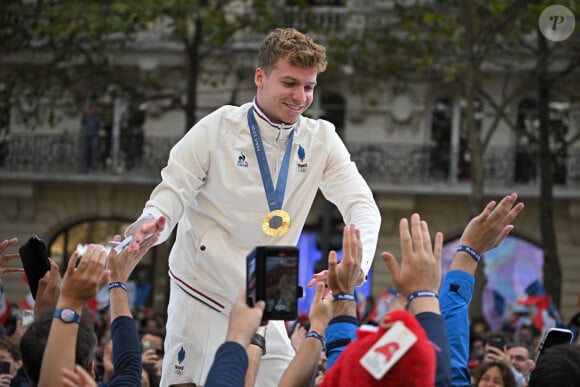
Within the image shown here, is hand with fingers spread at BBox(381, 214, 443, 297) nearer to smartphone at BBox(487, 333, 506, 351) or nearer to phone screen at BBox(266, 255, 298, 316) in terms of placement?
phone screen at BBox(266, 255, 298, 316)

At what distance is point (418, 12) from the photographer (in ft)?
78.7

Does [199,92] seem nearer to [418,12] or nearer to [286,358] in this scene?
[418,12]

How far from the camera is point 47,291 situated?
5602 mm

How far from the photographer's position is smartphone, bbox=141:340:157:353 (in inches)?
390

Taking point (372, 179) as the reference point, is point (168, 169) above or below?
above

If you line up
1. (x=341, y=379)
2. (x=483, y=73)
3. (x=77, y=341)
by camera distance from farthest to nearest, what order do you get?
(x=483, y=73) → (x=77, y=341) → (x=341, y=379)

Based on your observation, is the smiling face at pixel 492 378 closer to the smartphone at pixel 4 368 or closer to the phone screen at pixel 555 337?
the phone screen at pixel 555 337

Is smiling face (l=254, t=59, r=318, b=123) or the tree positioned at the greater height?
smiling face (l=254, t=59, r=318, b=123)

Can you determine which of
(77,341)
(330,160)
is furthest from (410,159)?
(77,341)

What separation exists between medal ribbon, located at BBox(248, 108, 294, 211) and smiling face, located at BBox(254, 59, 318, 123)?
0.13 metres

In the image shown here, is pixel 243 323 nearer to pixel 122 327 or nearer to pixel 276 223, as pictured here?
pixel 122 327

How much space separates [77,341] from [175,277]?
195cm

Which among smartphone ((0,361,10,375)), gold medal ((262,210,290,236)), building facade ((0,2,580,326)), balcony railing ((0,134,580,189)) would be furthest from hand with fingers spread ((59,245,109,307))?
balcony railing ((0,134,580,189))

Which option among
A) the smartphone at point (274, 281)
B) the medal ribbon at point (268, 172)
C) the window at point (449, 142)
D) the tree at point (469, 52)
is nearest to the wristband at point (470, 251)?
the smartphone at point (274, 281)
